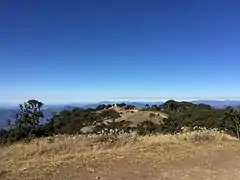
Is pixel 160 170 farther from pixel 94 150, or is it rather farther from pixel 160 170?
pixel 94 150

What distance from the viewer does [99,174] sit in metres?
9.20

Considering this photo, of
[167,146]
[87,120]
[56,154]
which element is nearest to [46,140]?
[56,154]

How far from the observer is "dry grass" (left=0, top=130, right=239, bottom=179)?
31.9ft

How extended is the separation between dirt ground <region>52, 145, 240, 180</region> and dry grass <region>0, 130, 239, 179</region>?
1.17 ft

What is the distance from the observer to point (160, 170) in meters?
9.73

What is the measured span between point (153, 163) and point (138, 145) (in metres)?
2.64

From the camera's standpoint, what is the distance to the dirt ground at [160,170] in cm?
900

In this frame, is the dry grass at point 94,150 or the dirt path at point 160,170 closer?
the dirt path at point 160,170

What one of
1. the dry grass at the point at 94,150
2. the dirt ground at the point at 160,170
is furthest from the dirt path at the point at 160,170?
the dry grass at the point at 94,150

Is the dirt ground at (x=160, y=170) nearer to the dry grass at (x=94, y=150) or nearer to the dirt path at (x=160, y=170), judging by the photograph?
the dirt path at (x=160, y=170)

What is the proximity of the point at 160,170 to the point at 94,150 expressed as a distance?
3053 millimetres

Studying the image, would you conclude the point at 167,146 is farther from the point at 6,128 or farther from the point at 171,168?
the point at 6,128

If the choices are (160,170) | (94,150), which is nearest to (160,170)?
(160,170)

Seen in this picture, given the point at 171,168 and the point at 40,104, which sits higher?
the point at 40,104
